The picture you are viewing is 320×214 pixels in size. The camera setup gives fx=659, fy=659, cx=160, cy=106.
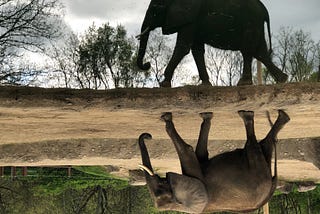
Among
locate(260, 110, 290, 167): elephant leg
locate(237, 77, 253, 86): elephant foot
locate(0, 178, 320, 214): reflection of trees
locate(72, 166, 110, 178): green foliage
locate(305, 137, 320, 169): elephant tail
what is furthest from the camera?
locate(0, 178, 320, 214): reflection of trees

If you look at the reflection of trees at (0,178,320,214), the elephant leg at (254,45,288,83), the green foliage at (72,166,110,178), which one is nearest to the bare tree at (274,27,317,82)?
the elephant leg at (254,45,288,83)

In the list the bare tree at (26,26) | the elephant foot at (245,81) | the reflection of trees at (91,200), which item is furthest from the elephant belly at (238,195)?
the reflection of trees at (91,200)

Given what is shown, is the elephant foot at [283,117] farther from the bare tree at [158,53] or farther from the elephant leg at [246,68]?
the bare tree at [158,53]

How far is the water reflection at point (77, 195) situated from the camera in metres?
10.1

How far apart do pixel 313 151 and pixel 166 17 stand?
7.75 ft

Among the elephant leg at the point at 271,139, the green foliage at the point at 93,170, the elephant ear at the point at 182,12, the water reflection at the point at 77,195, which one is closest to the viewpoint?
the elephant leg at the point at 271,139

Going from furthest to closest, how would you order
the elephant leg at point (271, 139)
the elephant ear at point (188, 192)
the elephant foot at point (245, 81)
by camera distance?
the elephant foot at point (245, 81) → the elephant leg at point (271, 139) → the elephant ear at point (188, 192)

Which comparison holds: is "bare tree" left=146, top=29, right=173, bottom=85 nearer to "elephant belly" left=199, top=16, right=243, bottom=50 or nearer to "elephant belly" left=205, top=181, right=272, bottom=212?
"elephant belly" left=199, top=16, right=243, bottom=50

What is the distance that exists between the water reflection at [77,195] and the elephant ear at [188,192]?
6534mm

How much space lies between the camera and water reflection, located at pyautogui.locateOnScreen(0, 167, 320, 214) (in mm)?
10062

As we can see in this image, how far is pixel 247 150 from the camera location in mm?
3367

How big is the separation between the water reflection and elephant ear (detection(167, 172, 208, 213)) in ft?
21.4

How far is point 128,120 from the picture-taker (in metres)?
3.86

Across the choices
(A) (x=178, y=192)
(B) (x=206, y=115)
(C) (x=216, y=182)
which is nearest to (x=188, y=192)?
(A) (x=178, y=192)
